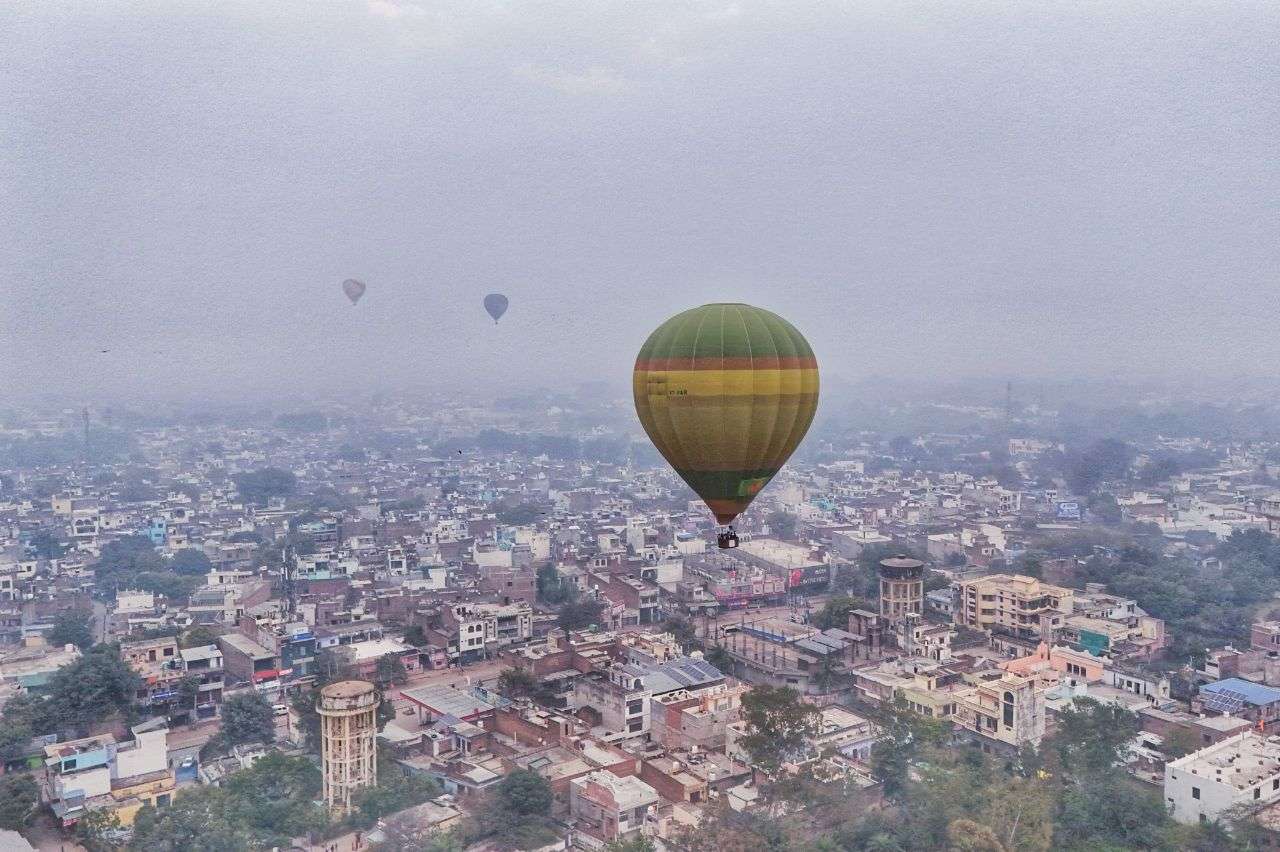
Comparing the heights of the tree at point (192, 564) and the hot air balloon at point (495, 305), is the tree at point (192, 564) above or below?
below

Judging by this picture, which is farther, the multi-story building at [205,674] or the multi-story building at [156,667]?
the multi-story building at [205,674]

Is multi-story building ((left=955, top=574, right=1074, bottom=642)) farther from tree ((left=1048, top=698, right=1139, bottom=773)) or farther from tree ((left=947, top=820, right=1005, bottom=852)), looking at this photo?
tree ((left=947, top=820, right=1005, bottom=852))

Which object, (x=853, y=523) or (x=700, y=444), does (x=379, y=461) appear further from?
(x=700, y=444)

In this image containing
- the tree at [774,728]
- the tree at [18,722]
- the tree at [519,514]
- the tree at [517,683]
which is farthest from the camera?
the tree at [519,514]

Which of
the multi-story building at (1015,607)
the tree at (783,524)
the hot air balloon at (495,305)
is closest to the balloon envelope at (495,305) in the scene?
the hot air balloon at (495,305)

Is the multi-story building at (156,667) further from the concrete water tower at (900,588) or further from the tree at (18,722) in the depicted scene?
the concrete water tower at (900,588)

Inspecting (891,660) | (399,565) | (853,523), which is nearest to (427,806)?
(891,660)
